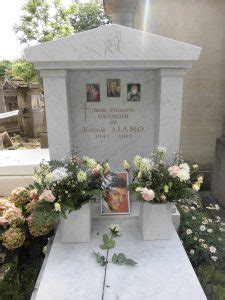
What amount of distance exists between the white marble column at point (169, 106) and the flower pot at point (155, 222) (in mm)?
886

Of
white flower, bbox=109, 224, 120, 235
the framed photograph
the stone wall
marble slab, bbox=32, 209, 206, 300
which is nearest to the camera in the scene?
marble slab, bbox=32, 209, 206, 300

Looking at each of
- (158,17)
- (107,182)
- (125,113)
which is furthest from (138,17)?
(107,182)

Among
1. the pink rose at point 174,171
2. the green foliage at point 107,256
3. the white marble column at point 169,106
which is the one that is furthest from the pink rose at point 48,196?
the white marble column at point 169,106

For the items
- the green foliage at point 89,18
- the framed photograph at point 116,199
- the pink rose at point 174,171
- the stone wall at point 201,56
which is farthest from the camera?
the green foliage at point 89,18

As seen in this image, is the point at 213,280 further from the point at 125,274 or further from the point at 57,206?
the point at 57,206

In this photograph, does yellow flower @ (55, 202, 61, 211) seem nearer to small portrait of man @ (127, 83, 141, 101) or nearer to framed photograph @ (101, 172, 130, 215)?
framed photograph @ (101, 172, 130, 215)

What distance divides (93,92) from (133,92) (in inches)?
22.0

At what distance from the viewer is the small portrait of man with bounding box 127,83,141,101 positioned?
3857 millimetres

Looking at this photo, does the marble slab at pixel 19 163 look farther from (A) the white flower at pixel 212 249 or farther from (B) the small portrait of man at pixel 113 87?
(A) the white flower at pixel 212 249

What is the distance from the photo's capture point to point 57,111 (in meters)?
3.56

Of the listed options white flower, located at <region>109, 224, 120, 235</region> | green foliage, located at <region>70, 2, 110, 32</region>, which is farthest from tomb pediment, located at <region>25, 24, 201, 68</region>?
green foliage, located at <region>70, 2, 110, 32</region>

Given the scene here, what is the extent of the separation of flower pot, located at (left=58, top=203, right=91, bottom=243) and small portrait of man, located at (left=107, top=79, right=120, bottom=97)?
160 cm

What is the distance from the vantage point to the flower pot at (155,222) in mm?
3217

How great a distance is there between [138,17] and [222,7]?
1.93 metres
